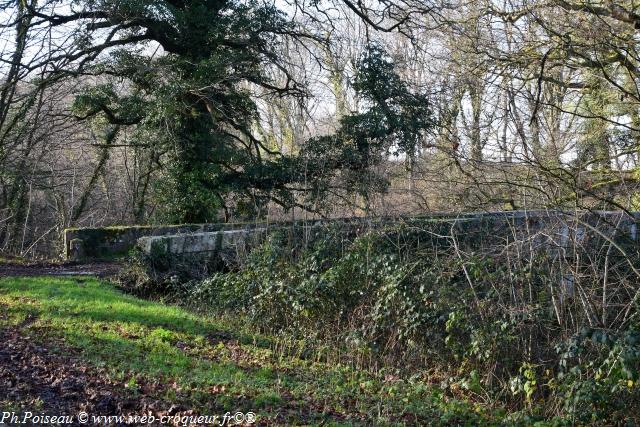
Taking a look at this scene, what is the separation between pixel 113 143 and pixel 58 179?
289 centimetres

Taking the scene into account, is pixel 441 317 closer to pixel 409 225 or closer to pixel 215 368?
pixel 409 225

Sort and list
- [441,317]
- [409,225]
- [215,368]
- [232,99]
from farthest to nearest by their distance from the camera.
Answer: [232,99], [409,225], [441,317], [215,368]

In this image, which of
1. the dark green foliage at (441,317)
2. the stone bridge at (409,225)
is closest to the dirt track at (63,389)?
the dark green foliage at (441,317)

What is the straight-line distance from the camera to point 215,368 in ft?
23.8

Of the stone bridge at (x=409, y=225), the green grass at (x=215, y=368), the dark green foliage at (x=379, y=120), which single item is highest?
the dark green foliage at (x=379, y=120)

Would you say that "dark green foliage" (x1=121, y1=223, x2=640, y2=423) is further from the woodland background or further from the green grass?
the woodland background

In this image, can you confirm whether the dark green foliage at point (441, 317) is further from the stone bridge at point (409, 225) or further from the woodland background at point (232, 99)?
the woodland background at point (232, 99)

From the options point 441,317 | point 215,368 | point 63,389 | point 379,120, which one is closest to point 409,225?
point 441,317

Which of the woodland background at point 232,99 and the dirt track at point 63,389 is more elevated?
the woodland background at point 232,99

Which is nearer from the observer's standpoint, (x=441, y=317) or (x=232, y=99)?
(x=441, y=317)

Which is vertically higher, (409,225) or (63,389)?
(409,225)

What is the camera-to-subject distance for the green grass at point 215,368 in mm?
6152

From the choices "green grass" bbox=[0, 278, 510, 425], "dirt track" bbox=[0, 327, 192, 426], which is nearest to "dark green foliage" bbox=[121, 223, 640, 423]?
"green grass" bbox=[0, 278, 510, 425]

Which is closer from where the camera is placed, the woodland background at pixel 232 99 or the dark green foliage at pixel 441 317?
the dark green foliage at pixel 441 317
